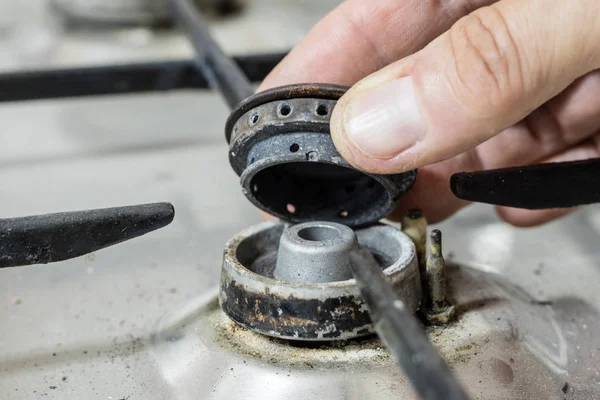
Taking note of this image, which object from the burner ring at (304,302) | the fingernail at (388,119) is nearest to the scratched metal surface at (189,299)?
the burner ring at (304,302)

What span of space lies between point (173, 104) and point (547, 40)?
2.26 ft

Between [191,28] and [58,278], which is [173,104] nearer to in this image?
[191,28]

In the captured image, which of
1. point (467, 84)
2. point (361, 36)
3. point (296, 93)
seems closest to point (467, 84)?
point (467, 84)

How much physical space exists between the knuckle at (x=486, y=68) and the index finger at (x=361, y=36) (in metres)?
0.25

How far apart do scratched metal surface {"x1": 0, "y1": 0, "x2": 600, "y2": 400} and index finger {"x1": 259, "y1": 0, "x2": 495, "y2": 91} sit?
0.16 metres

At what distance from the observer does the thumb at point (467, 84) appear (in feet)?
1.32

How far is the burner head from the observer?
1.34 feet

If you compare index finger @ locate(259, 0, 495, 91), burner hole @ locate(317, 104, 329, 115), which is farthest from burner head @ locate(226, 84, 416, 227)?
index finger @ locate(259, 0, 495, 91)

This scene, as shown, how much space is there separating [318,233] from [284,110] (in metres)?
0.10

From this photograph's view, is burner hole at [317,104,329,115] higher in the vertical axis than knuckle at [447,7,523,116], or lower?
lower

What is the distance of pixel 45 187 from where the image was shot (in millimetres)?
737

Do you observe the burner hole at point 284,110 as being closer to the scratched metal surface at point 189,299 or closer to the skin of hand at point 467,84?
the skin of hand at point 467,84

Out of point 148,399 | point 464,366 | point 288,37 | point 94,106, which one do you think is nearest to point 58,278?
point 148,399

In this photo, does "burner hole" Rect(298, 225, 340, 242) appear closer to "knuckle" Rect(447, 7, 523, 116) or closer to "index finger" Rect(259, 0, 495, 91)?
"knuckle" Rect(447, 7, 523, 116)
